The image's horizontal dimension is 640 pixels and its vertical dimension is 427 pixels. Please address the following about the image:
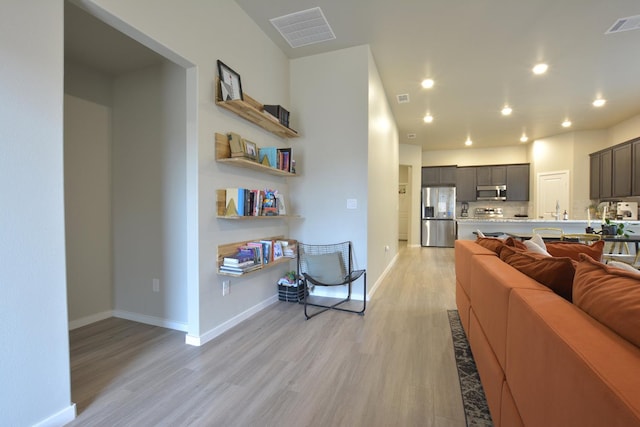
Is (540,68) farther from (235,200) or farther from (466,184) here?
(466,184)

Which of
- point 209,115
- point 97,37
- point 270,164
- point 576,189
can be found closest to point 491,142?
point 576,189

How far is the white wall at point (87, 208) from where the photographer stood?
106 inches

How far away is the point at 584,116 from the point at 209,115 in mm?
6817

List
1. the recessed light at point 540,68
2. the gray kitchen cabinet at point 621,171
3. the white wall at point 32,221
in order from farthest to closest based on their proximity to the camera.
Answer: the gray kitchen cabinet at point 621,171, the recessed light at point 540,68, the white wall at point 32,221

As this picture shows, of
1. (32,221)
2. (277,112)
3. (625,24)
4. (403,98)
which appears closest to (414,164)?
(403,98)

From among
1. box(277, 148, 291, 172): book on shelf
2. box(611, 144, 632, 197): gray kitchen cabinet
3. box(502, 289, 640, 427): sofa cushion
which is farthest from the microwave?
box(502, 289, 640, 427): sofa cushion

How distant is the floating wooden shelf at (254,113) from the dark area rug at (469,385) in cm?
255

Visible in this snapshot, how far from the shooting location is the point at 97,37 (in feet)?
7.94

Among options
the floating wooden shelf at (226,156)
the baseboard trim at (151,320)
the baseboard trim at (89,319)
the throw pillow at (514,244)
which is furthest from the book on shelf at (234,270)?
the throw pillow at (514,244)

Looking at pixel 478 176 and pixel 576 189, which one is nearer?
pixel 576 189

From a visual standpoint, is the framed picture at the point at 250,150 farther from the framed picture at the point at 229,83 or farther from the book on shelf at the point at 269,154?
the framed picture at the point at 229,83

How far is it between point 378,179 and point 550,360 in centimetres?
350

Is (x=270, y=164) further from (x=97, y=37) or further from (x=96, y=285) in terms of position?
(x=96, y=285)

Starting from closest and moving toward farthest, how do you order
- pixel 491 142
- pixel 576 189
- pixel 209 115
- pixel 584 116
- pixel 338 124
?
1. pixel 209 115
2. pixel 338 124
3. pixel 584 116
4. pixel 576 189
5. pixel 491 142
